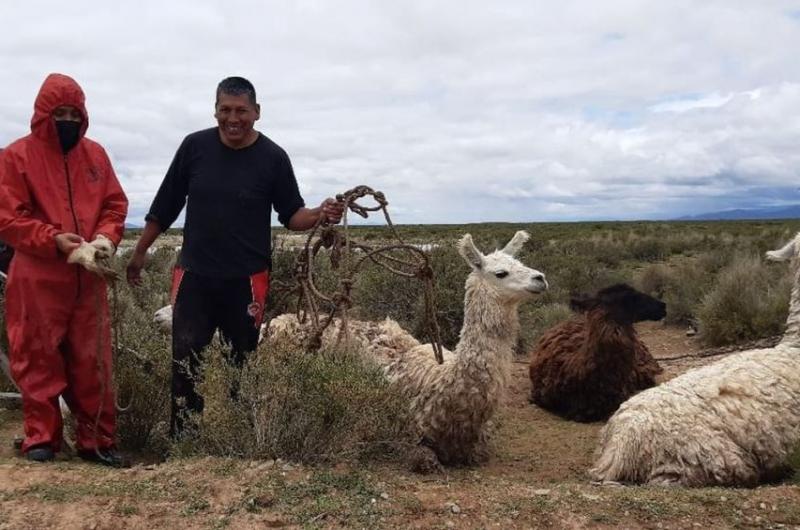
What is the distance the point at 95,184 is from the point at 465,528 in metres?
3.24

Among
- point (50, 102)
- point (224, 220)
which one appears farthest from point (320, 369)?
point (50, 102)

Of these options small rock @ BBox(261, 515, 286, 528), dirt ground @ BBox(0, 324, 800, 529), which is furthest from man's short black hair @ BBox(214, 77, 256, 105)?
small rock @ BBox(261, 515, 286, 528)

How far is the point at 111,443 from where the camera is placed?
521cm

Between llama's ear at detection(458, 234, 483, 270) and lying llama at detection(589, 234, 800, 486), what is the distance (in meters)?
1.55

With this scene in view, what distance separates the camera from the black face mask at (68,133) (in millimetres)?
4828

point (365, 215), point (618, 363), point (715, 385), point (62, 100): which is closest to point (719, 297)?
point (618, 363)

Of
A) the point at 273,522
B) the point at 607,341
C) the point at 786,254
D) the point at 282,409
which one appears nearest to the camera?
the point at 273,522

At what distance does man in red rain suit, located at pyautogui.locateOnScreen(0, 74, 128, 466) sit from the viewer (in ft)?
15.3

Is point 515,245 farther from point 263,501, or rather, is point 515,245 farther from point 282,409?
point 263,501

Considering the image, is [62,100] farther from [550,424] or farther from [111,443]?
[550,424]

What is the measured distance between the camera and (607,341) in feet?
25.5

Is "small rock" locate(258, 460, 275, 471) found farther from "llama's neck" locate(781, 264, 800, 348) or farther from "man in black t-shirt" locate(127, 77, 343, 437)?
"llama's neck" locate(781, 264, 800, 348)

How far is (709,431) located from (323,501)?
9.35 ft

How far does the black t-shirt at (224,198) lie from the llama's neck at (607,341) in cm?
403
